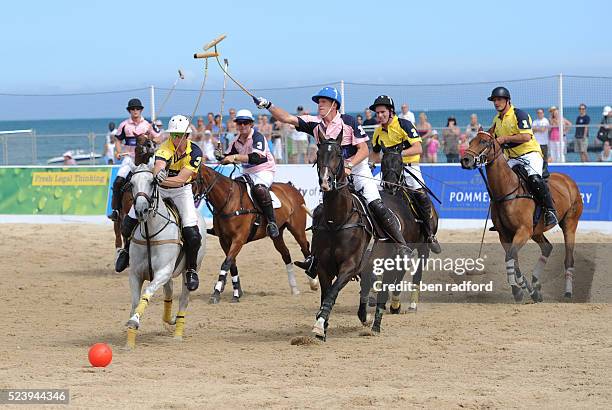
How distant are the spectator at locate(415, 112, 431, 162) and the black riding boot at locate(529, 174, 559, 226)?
864 centimetres

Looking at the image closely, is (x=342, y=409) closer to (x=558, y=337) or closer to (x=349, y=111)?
(x=558, y=337)

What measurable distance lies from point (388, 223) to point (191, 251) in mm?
2238

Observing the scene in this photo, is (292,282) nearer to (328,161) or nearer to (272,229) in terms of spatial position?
(272,229)

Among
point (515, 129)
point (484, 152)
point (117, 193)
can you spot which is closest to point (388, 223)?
point (484, 152)

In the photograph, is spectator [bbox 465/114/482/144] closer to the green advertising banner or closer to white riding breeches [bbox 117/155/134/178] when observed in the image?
the green advertising banner

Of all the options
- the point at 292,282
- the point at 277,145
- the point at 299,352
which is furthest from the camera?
the point at 277,145

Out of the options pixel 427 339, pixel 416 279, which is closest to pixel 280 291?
pixel 416 279

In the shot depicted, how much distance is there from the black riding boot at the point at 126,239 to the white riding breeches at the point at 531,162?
19.0ft

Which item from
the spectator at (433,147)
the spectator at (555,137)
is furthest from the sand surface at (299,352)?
the spectator at (433,147)

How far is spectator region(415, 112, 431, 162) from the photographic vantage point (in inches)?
882

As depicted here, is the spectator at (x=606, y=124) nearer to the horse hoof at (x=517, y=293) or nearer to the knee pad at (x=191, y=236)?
the horse hoof at (x=517, y=293)

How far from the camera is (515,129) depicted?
538 inches

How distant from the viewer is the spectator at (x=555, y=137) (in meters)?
20.6

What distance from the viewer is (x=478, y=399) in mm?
7988
